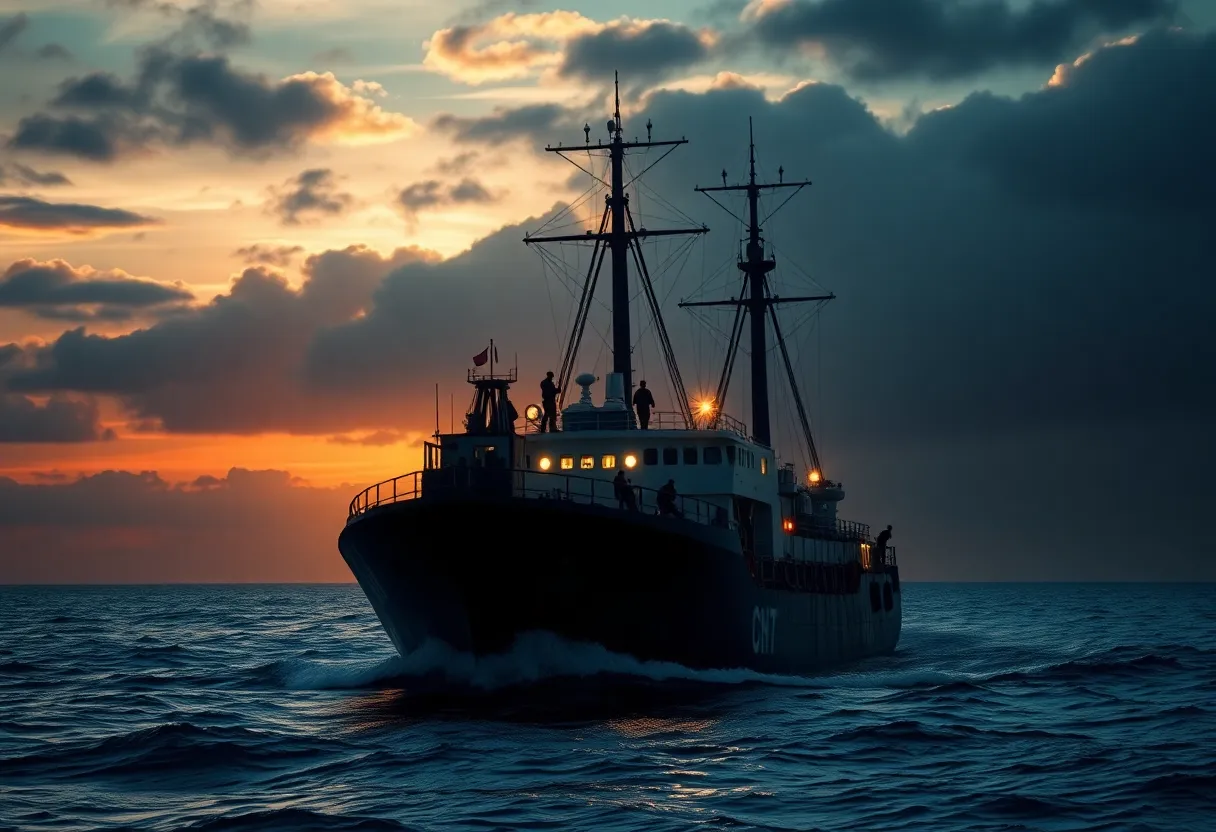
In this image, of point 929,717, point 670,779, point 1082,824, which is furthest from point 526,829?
point 929,717

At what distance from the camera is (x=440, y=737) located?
24.9 meters

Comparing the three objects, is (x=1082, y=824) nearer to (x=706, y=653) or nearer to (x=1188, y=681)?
(x=706, y=653)

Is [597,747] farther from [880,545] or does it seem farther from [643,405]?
[880,545]

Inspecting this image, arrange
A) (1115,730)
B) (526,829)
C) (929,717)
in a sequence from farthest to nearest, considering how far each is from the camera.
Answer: (929,717) → (1115,730) → (526,829)

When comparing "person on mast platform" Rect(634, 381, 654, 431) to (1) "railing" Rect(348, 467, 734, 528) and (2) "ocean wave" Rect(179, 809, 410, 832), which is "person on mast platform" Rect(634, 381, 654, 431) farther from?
(2) "ocean wave" Rect(179, 809, 410, 832)

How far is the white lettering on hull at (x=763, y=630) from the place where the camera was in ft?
115

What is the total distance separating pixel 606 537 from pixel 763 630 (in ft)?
27.7

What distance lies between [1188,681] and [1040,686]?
433 cm

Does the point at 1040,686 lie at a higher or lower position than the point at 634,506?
lower

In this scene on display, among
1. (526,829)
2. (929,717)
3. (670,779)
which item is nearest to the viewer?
(526,829)

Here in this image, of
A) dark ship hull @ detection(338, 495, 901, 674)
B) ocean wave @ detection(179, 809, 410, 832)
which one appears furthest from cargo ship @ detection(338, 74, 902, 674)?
ocean wave @ detection(179, 809, 410, 832)

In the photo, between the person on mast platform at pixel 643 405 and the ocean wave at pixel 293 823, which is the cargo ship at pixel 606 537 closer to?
the person on mast platform at pixel 643 405

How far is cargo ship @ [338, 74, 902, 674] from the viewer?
29.0 meters

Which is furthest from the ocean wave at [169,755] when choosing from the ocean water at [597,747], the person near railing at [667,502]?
the person near railing at [667,502]
